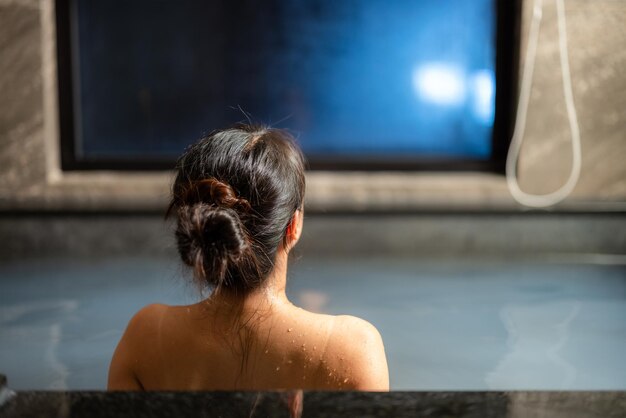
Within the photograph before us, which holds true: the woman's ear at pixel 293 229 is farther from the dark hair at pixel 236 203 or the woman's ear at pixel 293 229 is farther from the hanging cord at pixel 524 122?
the hanging cord at pixel 524 122

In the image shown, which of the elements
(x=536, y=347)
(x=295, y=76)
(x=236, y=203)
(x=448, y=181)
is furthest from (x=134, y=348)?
(x=295, y=76)

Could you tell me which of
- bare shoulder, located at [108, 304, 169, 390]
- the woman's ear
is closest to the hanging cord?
the woman's ear

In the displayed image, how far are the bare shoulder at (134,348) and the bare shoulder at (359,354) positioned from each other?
0.27m

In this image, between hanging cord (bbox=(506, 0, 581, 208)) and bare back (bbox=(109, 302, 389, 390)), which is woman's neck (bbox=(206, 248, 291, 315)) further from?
hanging cord (bbox=(506, 0, 581, 208))

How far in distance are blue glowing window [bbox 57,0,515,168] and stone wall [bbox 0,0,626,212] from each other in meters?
0.21

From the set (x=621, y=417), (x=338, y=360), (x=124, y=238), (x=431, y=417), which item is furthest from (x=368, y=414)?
(x=124, y=238)

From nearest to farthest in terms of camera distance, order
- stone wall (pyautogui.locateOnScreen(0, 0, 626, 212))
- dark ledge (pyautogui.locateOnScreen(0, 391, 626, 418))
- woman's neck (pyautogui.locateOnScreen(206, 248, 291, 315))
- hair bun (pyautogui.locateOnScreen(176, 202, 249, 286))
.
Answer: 1. dark ledge (pyautogui.locateOnScreen(0, 391, 626, 418))
2. hair bun (pyautogui.locateOnScreen(176, 202, 249, 286))
3. woman's neck (pyautogui.locateOnScreen(206, 248, 291, 315))
4. stone wall (pyautogui.locateOnScreen(0, 0, 626, 212))

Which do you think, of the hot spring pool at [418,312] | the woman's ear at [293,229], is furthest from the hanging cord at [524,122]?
the woman's ear at [293,229]

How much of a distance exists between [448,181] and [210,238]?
2.96m

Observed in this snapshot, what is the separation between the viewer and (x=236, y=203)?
37.1 inches

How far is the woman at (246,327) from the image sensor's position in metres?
0.96

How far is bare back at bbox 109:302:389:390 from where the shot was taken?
3.18 feet

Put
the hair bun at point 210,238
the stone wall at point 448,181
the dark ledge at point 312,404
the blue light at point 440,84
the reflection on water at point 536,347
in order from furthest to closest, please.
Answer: the blue light at point 440,84 < the stone wall at point 448,181 < the reflection on water at point 536,347 < the hair bun at point 210,238 < the dark ledge at point 312,404

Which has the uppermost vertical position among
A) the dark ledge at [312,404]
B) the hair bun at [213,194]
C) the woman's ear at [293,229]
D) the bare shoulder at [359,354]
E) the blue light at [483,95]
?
the blue light at [483,95]
